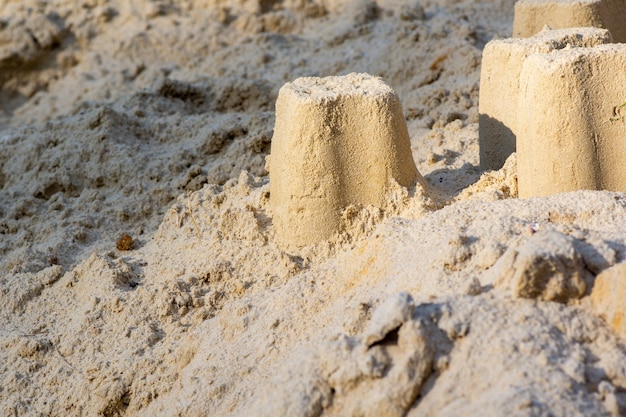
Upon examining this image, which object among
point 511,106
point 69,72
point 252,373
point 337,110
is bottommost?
point 69,72

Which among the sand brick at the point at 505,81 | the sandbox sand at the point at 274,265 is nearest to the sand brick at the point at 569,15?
the sandbox sand at the point at 274,265

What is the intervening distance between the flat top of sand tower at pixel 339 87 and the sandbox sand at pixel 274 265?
0.36m

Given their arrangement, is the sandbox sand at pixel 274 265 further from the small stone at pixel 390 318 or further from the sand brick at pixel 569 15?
the sand brick at pixel 569 15

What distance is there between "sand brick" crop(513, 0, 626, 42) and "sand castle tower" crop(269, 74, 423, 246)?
5.57 feet

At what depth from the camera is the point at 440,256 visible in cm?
267

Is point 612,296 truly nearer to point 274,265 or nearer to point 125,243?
point 274,265

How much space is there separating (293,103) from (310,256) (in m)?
0.54

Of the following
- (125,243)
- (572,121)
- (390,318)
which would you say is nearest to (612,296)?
(390,318)

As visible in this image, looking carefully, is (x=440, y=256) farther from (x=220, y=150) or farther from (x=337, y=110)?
(x=220, y=150)

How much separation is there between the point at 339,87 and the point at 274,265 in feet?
2.24

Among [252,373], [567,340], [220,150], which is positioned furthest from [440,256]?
[220,150]

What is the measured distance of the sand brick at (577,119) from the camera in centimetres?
301

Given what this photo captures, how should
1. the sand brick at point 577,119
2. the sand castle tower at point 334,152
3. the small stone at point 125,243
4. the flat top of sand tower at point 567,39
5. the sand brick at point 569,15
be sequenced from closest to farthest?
1. the sand brick at point 577,119
2. the sand castle tower at point 334,152
3. the flat top of sand tower at point 567,39
4. the small stone at point 125,243
5. the sand brick at point 569,15

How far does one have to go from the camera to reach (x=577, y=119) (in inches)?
119
